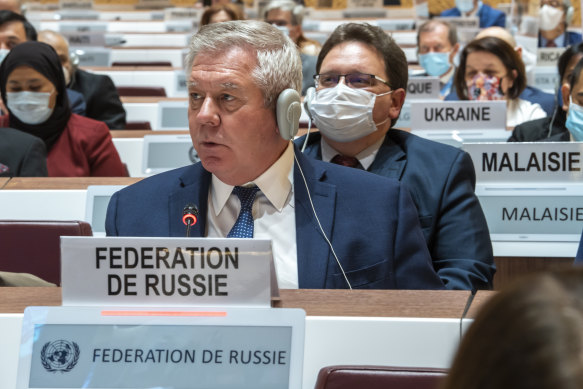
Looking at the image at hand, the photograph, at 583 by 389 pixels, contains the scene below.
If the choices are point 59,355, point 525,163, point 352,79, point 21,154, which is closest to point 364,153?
point 352,79

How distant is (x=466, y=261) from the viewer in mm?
2229

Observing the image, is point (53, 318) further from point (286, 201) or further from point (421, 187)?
point (421, 187)

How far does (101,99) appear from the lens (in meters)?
5.14

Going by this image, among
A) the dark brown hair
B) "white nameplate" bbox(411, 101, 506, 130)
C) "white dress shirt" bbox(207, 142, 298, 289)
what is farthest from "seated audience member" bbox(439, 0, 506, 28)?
"white dress shirt" bbox(207, 142, 298, 289)

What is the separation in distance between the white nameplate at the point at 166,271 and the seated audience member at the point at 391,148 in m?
0.99

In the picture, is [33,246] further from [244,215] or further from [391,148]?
[391,148]

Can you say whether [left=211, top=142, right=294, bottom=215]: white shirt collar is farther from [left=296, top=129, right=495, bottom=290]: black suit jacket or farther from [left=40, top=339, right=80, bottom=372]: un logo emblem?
[left=40, top=339, right=80, bottom=372]: un logo emblem

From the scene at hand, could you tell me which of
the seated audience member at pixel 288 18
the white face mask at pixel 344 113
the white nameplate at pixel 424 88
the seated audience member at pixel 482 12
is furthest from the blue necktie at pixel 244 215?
the seated audience member at pixel 482 12

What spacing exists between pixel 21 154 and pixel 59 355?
231 centimetres

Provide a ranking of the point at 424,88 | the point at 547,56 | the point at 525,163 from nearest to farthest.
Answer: the point at 525,163 < the point at 424,88 < the point at 547,56

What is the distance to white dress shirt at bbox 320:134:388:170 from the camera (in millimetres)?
2535

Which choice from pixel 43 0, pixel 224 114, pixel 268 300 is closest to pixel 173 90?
pixel 224 114

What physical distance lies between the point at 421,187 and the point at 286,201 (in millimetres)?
564

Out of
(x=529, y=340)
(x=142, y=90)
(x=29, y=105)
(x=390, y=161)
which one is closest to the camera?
(x=529, y=340)
